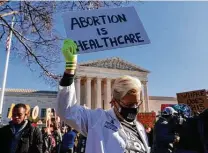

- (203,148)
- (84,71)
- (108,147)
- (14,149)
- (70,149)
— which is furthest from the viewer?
(84,71)

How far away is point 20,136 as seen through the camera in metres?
3.57

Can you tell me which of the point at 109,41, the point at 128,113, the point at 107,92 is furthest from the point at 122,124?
the point at 107,92

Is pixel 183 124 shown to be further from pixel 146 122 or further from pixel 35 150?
pixel 146 122

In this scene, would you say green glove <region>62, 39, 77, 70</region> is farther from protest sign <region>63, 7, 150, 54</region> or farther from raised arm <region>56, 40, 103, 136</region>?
protest sign <region>63, 7, 150, 54</region>

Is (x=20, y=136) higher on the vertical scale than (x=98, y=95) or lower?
lower

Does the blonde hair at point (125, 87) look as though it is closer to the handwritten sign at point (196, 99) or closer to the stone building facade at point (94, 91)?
the handwritten sign at point (196, 99)

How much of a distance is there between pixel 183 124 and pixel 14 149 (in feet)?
7.20

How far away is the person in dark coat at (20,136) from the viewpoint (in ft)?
11.6

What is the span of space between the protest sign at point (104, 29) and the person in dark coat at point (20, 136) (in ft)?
6.32

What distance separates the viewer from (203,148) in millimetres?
2096

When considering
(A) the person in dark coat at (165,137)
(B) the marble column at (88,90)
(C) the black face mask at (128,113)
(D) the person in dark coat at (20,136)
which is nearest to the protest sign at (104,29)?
(C) the black face mask at (128,113)

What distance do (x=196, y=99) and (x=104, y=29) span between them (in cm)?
680

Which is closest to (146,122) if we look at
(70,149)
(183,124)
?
(70,149)

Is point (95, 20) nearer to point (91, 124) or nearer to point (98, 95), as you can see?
point (91, 124)
